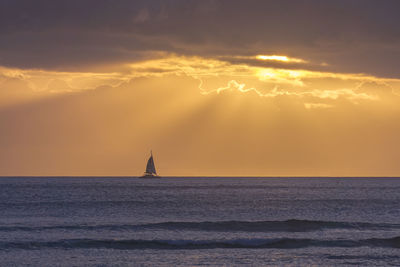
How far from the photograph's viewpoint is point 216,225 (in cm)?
6838

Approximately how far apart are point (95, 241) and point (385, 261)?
22162 mm

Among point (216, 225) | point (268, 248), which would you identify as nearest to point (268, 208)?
point (216, 225)

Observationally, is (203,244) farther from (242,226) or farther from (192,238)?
(242,226)

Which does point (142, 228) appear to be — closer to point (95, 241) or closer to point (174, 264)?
point (95, 241)

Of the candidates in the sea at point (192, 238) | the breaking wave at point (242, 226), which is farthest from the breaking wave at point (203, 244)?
the breaking wave at point (242, 226)

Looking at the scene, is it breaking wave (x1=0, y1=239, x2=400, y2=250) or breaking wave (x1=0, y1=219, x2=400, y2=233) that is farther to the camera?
breaking wave (x1=0, y1=219, x2=400, y2=233)

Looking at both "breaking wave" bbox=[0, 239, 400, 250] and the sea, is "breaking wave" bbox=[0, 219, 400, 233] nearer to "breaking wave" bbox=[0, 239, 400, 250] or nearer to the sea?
the sea

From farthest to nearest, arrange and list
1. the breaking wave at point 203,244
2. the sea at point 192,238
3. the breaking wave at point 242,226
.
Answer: the breaking wave at point 242,226
the breaking wave at point 203,244
the sea at point 192,238

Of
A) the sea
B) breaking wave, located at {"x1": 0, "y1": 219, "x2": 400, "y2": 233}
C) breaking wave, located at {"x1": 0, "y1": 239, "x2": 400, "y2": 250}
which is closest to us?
the sea

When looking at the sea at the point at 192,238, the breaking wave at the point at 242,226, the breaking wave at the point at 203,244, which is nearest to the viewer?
the sea at the point at 192,238

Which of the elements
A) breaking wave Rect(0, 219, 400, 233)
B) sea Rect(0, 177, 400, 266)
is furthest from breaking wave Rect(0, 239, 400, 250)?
breaking wave Rect(0, 219, 400, 233)

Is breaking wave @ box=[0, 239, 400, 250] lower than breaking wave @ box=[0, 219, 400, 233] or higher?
lower

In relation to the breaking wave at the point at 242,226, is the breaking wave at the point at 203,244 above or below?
below

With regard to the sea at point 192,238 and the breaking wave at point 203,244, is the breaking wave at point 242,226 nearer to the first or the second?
the sea at point 192,238
